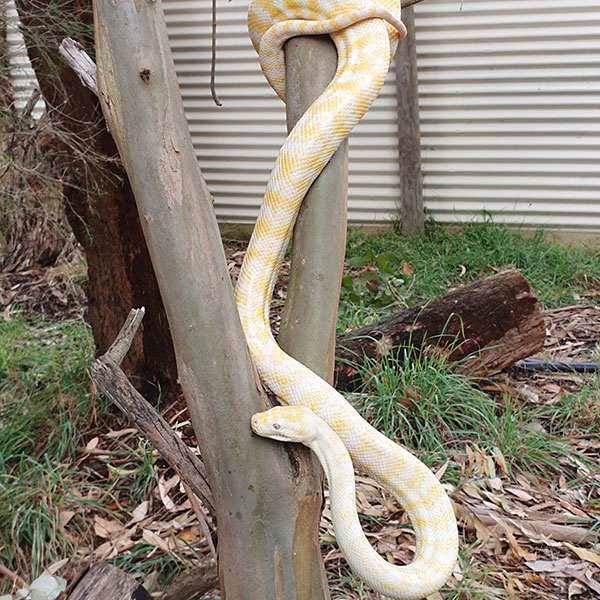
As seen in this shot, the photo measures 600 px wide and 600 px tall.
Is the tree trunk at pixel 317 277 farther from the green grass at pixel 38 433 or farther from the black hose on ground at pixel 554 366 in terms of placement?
the black hose on ground at pixel 554 366

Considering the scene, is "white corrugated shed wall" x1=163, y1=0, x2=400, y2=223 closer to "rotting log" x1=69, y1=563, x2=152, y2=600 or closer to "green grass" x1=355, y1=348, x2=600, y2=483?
"green grass" x1=355, y1=348, x2=600, y2=483

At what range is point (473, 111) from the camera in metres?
6.33

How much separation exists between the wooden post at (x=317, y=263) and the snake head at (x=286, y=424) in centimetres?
20

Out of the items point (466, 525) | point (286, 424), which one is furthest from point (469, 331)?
point (286, 424)

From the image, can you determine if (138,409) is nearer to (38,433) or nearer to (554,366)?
(38,433)

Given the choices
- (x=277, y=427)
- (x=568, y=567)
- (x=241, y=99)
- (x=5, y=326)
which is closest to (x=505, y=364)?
(x=568, y=567)

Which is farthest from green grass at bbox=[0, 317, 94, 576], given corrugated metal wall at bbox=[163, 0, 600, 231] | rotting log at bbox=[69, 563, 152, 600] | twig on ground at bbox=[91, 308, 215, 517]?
corrugated metal wall at bbox=[163, 0, 600, 231]

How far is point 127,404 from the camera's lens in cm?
195

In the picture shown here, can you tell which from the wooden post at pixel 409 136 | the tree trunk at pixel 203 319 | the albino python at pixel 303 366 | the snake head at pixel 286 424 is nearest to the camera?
the tree trunk at pixel 203 319

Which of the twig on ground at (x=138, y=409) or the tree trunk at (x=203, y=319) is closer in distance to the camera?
the tree trunk at (x=203, y=319)

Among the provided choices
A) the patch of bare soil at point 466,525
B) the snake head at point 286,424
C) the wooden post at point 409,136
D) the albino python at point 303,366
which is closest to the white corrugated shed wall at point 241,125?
the wooden post at point 409,136

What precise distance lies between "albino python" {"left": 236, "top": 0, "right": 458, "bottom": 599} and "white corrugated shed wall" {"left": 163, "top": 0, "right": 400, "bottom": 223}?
4.44m

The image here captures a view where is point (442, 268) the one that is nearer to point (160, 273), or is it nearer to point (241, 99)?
point (241, 99)

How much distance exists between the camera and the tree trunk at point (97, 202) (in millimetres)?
3447
